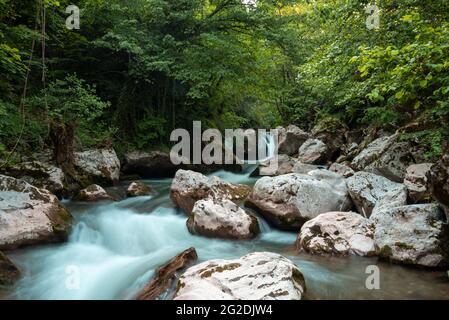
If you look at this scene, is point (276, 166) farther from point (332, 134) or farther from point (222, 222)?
point (222, 222)

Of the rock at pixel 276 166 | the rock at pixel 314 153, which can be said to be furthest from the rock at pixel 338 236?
the rock at pixel 314 153

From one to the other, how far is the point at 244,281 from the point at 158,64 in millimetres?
8528

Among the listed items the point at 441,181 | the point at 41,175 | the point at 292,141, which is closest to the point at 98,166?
the point at 41,175

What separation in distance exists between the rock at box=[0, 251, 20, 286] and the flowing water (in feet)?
0.36

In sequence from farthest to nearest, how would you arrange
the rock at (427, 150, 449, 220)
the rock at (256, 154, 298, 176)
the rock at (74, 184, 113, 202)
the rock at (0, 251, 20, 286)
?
the rock at (256, 154, 298, 176)
the rock at (74, 184, 113, 202)
the rock at (427, 150, 449, 220)
the rock at (0, 251, 20, 286)

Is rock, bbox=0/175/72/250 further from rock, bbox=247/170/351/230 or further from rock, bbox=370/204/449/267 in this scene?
rock, bbox=370/204/449/267

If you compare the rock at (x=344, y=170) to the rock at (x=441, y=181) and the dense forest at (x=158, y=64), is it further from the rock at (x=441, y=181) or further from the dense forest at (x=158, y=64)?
the rock at (x=441, y=181)

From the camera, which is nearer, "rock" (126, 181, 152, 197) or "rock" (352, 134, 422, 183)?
"rock" (352, 134, 422, 183)

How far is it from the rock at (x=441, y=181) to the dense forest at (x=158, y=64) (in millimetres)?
1911

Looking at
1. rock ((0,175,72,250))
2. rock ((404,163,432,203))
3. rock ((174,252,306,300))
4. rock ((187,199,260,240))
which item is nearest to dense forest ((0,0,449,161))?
rock ((404,163,432,203))

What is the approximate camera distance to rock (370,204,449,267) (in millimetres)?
4750

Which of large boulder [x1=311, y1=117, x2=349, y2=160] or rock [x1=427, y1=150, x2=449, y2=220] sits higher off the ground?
large boulder [x1=311, y1=117, x2=349, y2=160]
